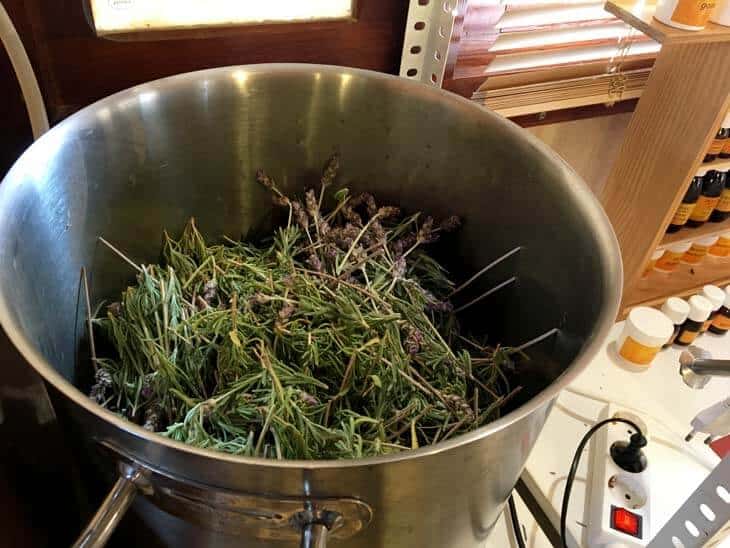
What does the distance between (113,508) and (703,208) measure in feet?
3.25

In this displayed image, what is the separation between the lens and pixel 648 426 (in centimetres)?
87

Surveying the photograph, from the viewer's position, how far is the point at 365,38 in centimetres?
78

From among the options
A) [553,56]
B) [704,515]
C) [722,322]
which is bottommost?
[722,322]

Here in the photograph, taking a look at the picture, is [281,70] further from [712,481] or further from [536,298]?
[712,481]

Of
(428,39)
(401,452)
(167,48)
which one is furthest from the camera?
(428,39)

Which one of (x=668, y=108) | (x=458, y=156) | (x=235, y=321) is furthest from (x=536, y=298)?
(x=668, y=108)

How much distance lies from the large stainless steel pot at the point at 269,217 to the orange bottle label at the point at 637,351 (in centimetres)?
35

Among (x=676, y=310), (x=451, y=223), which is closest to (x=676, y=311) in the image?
(x=676, y=310)

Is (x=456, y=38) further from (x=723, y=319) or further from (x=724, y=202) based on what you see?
(x=723, y=319)

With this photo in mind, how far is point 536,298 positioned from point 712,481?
0.78 ft

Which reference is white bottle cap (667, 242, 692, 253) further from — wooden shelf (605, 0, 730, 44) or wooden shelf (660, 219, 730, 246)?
wooden shelf (605, 0, 730, 44)

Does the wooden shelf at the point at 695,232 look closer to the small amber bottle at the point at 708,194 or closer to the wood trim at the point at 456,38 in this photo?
the small amber bottle at the point at 708,194

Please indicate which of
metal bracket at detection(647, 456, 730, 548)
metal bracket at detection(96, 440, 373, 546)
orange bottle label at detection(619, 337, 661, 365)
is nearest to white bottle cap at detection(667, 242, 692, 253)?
orange bottle label at detection(619, 337, 661, 365)

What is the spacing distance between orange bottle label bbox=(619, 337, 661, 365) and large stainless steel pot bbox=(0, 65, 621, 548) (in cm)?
35
